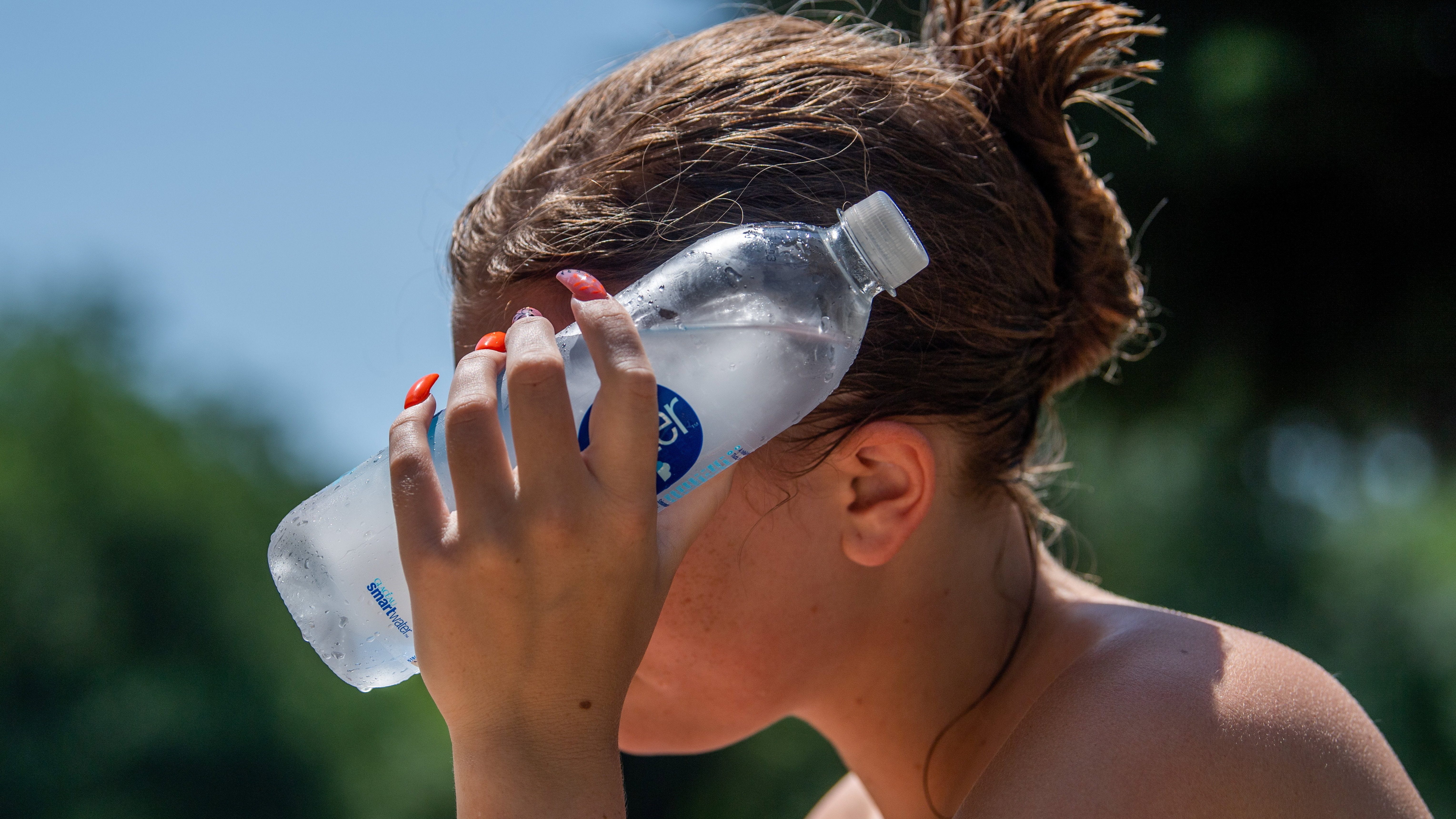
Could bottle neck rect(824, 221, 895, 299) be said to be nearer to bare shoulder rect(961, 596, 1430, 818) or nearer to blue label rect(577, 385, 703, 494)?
blue label rect(577, 385, 703, 494)

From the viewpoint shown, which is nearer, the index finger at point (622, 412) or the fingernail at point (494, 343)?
the index finger at point (622, 412)

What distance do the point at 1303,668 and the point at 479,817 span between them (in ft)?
3.67

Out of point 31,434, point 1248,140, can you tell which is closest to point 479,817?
point 1248,140

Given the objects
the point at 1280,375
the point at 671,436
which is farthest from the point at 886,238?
the point at 1280,375

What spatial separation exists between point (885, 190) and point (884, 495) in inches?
17.7

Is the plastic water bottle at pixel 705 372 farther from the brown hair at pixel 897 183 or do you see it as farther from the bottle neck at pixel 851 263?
the brown hair at pixel 897 183

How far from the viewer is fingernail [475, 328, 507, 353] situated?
4.18 ft

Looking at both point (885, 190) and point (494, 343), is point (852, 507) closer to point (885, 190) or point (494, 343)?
point (885, 190)

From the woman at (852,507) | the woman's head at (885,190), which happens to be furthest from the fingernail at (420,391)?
the woman's head at (885,190)

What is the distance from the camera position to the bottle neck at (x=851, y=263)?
1344 mm

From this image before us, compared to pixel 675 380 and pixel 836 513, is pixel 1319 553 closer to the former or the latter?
pixel 836 513

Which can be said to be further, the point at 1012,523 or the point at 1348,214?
the point at 1348,214

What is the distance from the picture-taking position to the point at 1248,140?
11.7 ft

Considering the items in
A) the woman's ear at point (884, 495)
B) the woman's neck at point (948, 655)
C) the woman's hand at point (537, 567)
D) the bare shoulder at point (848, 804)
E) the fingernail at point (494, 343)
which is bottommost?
the bare shoulder at point (848, 804)
